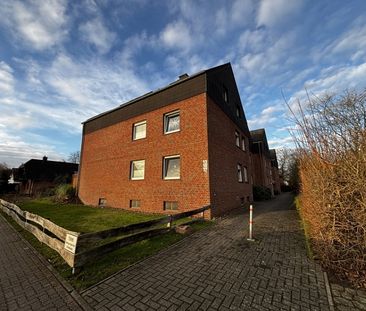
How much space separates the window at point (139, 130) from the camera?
546 inches

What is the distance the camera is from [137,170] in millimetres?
13617

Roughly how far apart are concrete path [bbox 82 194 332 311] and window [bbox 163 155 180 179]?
18.8 feet

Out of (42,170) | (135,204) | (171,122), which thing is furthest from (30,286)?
(42,170)

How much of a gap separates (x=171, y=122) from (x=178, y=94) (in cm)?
174

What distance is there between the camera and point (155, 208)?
11.8 m

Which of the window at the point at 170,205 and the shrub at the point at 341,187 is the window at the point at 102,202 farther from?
the shrub at the point at 341,187

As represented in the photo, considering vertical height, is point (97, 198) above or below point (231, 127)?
A: below

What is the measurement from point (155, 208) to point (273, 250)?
24.7 ft

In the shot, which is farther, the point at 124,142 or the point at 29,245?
the point at 124,142

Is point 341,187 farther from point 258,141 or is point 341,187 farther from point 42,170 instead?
point 42,170

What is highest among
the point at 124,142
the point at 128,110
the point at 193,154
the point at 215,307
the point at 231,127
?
the point at 128,110

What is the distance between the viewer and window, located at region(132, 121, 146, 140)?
1387 centimetres

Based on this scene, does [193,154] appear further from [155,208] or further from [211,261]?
[211,261]

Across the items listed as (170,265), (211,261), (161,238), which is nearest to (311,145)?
(211,261)
